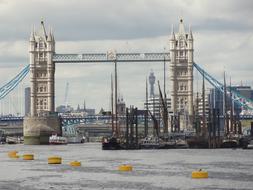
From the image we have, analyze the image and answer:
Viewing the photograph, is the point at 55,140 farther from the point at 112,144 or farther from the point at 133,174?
the point at 133,174

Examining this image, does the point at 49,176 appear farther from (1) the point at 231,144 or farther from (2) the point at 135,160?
(1) the point at 231,144

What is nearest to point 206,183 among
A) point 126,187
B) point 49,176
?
point 126,187

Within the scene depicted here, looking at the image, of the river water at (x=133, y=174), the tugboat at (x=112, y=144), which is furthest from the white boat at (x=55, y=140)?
the river water at (x=133, y=174)

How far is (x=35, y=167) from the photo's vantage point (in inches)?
3688

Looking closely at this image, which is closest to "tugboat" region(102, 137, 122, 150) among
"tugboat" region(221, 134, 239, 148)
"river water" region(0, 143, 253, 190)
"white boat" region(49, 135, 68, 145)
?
"tugboat" region(221, 134, 239, 148)

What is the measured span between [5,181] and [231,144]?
71.6 meters

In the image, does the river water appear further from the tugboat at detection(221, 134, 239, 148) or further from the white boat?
the white boat

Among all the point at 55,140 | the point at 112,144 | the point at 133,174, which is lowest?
the point at 133,174

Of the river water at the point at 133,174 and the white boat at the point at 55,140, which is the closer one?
the river water at the point at 133,174

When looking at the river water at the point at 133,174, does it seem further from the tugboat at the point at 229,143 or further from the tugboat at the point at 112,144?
the tugboat at the point at 229,143

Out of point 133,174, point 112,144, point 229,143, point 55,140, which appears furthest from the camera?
point 55,140

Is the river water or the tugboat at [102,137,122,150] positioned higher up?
the tugboat at [102,137,122,150]

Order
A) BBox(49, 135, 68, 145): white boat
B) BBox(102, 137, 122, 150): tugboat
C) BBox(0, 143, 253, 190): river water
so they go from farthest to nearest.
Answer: BBox(49, 135, 68, 145): white boat
BBox(102, 137, 122, 150): tugboat
BBox(0, 143, 253, 190): river water

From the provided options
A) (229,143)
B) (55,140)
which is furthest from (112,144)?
(55,140)
